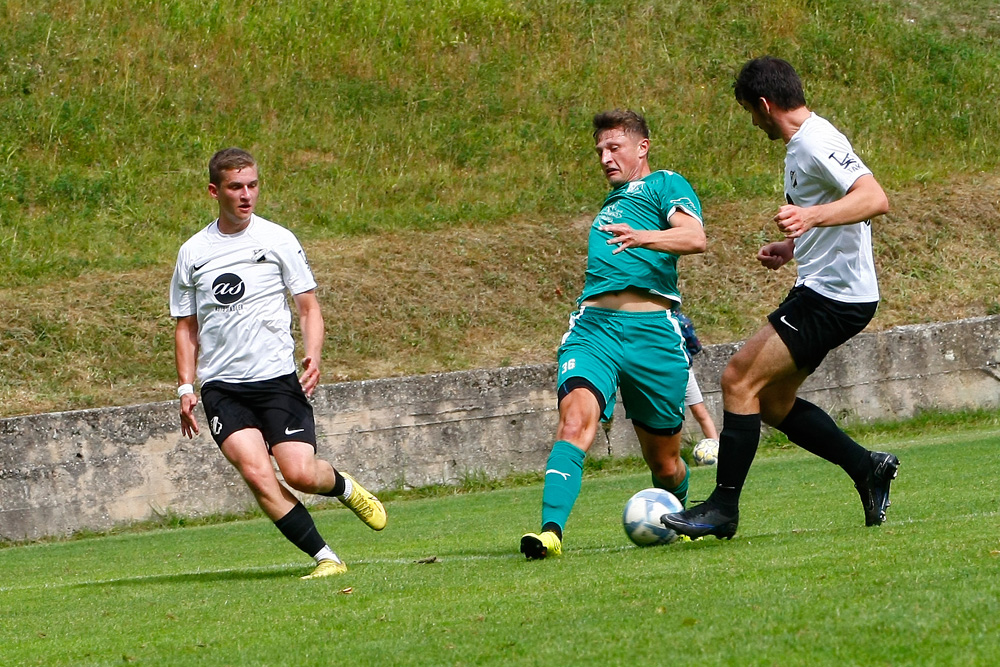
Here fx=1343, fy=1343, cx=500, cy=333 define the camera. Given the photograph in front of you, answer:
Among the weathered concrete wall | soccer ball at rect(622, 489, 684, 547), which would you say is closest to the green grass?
the weathered concrete wall

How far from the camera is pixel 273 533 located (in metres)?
10.6

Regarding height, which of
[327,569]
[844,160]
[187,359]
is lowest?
[327,569]

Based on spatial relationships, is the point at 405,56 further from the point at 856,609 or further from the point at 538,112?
the point at 856,609

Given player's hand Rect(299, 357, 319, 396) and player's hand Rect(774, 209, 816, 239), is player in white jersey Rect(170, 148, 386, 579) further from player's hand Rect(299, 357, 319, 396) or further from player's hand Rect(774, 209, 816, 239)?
player's hand Rect(774, 209, 816, 239)

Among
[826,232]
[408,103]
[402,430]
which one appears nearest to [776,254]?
[826,232]

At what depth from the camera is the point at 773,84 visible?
6.14m

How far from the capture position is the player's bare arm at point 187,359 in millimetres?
6977

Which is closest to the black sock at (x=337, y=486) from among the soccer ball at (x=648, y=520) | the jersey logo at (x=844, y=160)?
the soccer ball at (x=648, y=520)

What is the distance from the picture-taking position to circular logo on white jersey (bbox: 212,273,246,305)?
6855 mm

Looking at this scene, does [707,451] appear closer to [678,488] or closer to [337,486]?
[678,488]

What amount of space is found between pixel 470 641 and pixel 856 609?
114 centimetres

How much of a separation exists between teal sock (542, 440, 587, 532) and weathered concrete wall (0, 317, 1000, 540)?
6.86 metres

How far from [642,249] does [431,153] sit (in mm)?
13509

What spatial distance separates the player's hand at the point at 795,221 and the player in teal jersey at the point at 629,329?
0.86m
